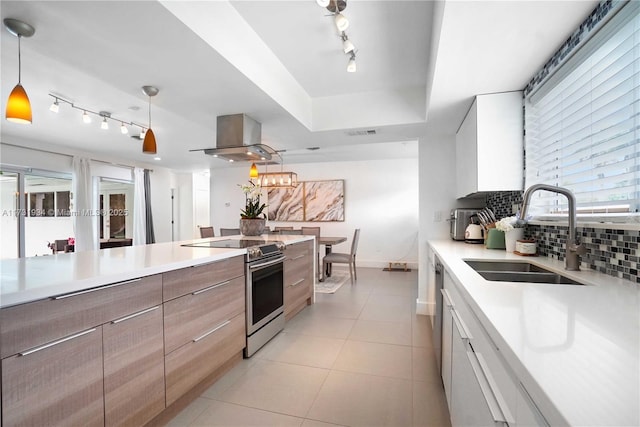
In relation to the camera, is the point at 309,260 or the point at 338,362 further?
the point at 309,260

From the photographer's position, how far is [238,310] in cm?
223

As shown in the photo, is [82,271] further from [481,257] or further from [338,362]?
[481,257]

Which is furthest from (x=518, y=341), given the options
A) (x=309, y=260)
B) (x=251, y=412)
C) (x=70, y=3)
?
(x=309, y=260)

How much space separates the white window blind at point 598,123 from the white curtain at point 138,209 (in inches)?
285

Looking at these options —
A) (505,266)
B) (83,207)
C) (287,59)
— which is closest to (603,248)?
(505,266)

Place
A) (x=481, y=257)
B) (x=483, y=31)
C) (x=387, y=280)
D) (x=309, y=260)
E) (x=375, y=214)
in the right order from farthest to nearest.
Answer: (x=375, y=214), (x=387, y=280), (x=309, y=260), (x=481, y=257), (x=483, y=31)

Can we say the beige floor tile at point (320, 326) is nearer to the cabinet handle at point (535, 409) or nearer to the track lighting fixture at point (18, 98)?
the cabinet handle at point (535, 409)

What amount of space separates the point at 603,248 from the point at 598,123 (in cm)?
59

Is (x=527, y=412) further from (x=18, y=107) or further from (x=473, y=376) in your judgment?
(x=18, y=107)

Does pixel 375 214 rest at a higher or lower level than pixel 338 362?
higher

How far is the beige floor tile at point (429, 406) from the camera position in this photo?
1604 millimetres

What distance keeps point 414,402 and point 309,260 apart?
223 centimetres

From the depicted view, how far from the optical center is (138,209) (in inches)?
264

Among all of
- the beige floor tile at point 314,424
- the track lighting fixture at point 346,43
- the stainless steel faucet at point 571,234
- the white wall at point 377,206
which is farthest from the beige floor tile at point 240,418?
the white wall at point 377,206
